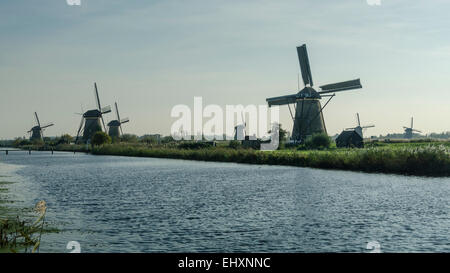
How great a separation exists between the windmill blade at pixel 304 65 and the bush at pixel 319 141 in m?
9.26

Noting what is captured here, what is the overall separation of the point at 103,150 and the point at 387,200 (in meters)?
65.6

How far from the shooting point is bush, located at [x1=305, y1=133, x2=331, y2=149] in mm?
51469

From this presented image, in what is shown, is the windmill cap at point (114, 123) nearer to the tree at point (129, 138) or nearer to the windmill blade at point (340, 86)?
the tree at point (129, 138)

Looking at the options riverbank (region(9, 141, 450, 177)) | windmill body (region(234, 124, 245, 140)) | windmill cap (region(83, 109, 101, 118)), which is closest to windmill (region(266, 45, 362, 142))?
riverbank (region(9, 141, 450, 177))

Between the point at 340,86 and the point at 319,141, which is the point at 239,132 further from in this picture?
the point at 319,141

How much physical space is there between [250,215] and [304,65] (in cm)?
4554

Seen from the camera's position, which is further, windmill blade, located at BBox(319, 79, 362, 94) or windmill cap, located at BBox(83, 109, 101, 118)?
windmill cap, located at BBox(83, 109, 101, 118)

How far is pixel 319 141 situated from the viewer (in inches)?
2026

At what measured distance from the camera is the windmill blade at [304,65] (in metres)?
57.7

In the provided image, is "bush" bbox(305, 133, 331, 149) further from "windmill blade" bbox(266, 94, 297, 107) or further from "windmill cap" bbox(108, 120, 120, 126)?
"windmill cap" bbox(108, 120, 120, 126)

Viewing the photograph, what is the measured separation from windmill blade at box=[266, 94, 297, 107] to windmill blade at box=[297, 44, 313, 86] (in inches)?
104
